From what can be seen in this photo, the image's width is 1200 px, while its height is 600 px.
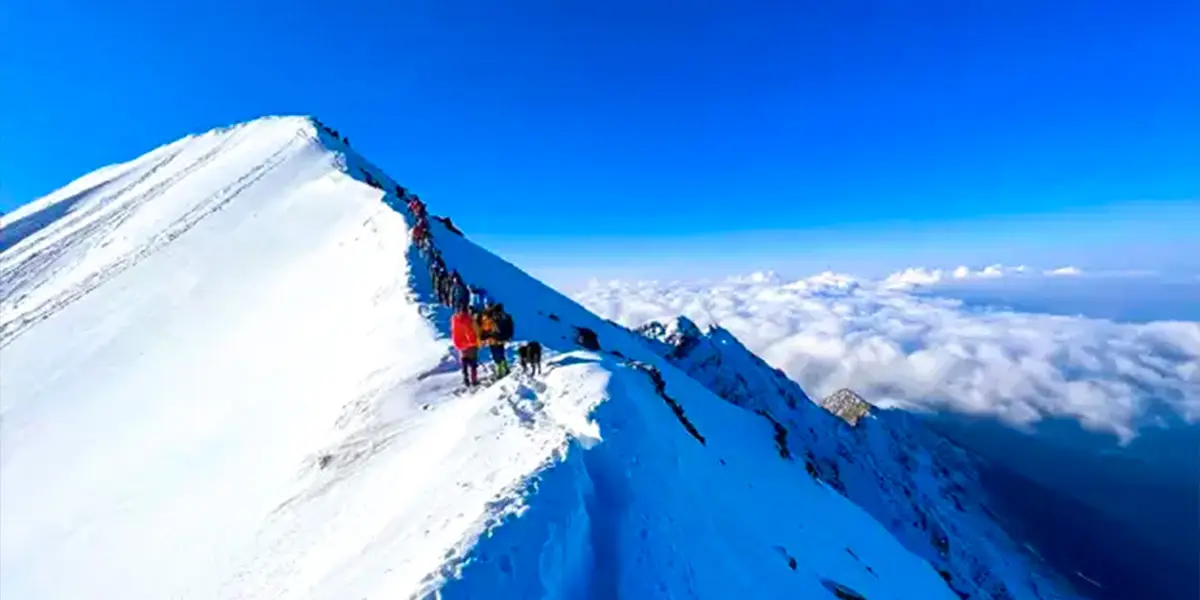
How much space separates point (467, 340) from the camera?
51.0 ft

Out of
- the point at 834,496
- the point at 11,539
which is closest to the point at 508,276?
the point at 834,496

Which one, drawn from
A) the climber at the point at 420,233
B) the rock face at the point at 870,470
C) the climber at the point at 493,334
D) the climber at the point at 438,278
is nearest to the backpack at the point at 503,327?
the climber at the point at 493,334

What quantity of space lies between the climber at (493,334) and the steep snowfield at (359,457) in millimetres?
1059

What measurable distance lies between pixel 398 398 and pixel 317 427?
2947 mm

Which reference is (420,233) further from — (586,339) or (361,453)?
(361,453)

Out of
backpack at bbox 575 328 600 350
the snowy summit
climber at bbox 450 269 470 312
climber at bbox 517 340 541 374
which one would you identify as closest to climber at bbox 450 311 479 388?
the snowy summit

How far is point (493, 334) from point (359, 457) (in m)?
4.19

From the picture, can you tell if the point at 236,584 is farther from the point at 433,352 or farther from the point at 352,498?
the point at 433,352

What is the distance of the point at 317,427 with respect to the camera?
1714 centimetres

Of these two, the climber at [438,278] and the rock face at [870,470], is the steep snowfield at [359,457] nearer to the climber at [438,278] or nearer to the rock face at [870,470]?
the climber at [438,278]

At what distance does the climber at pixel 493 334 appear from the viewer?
1560 centimetres

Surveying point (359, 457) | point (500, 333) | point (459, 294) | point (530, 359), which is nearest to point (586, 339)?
point (459, 294)

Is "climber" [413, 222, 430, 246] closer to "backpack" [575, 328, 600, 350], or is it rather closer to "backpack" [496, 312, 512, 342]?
"backpack" [575, 328, 600, 350]

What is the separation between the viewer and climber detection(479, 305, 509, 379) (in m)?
15.6
